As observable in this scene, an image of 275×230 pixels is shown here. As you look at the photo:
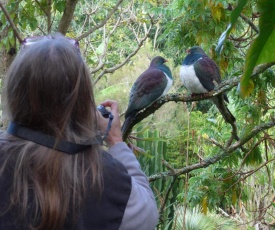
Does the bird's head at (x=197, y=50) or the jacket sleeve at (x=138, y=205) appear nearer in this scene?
the jacket sleeve at (x=138, y=205)

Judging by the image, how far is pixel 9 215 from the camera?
0.83 meters

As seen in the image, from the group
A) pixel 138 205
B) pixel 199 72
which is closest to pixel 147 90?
pixel 199 72

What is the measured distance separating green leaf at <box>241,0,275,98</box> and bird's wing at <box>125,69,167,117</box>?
1494 millimetres

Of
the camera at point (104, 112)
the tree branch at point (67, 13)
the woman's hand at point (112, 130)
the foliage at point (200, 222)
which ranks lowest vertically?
the foliage at point (200, 222)

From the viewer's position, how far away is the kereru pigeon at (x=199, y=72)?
7.82 feet

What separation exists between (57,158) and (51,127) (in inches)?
2.1

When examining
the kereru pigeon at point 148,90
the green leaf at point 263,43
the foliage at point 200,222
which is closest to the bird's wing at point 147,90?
the kereru pigeon at point 148,90

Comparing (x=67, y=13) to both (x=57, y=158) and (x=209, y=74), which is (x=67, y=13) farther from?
(x=57, y=158)

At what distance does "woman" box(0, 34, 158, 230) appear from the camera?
0.83 meters

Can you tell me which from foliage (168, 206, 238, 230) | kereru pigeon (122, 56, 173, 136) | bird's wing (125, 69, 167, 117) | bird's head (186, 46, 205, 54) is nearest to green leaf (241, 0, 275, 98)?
kereru pigeon (122, 56, 173, 136)

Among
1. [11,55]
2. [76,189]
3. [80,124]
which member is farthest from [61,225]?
[11,55]

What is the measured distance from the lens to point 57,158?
848 millimetres

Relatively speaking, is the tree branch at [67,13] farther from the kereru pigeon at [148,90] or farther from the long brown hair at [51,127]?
the long brown hair at [51,127]

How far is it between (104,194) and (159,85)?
1713mm
